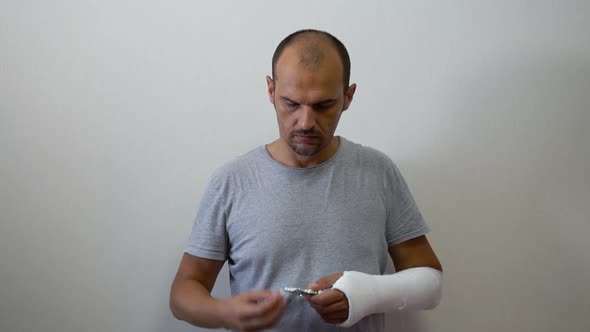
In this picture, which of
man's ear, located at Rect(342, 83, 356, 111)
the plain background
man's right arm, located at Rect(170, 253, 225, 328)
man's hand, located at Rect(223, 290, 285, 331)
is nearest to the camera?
man's hand, located at Rect(223, 290, 285, 331)

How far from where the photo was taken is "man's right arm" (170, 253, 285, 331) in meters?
0.94

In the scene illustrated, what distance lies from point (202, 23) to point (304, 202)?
1.80ft

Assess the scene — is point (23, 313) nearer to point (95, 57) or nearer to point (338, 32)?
point (95, 57)

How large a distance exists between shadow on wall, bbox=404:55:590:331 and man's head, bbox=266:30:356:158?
414 mm

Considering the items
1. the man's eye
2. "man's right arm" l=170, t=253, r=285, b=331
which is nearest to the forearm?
"man's right arm" l=170, t=253, r=285, b=331

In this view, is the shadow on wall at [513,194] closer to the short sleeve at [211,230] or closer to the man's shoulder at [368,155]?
the man's shoulder at [368,155]

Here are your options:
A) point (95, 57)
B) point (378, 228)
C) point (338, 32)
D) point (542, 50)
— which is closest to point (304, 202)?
point (378, 228)

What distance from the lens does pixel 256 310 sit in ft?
3.06

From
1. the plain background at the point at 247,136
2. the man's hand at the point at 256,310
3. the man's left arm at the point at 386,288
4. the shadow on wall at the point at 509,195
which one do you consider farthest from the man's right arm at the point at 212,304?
the shadow on wall at the point at 509,195

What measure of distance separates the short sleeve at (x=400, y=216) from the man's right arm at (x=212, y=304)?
0.36 m

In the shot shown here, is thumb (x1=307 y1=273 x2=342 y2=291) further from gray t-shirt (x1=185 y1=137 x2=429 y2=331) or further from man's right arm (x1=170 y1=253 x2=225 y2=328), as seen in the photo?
man's right arm (x1=170 y1=253 x2=225 y2=328)

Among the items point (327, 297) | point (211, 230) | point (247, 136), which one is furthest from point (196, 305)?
point (247, 136)

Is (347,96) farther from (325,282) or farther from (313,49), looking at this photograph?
(325,282)

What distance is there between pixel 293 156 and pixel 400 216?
0.28 m
